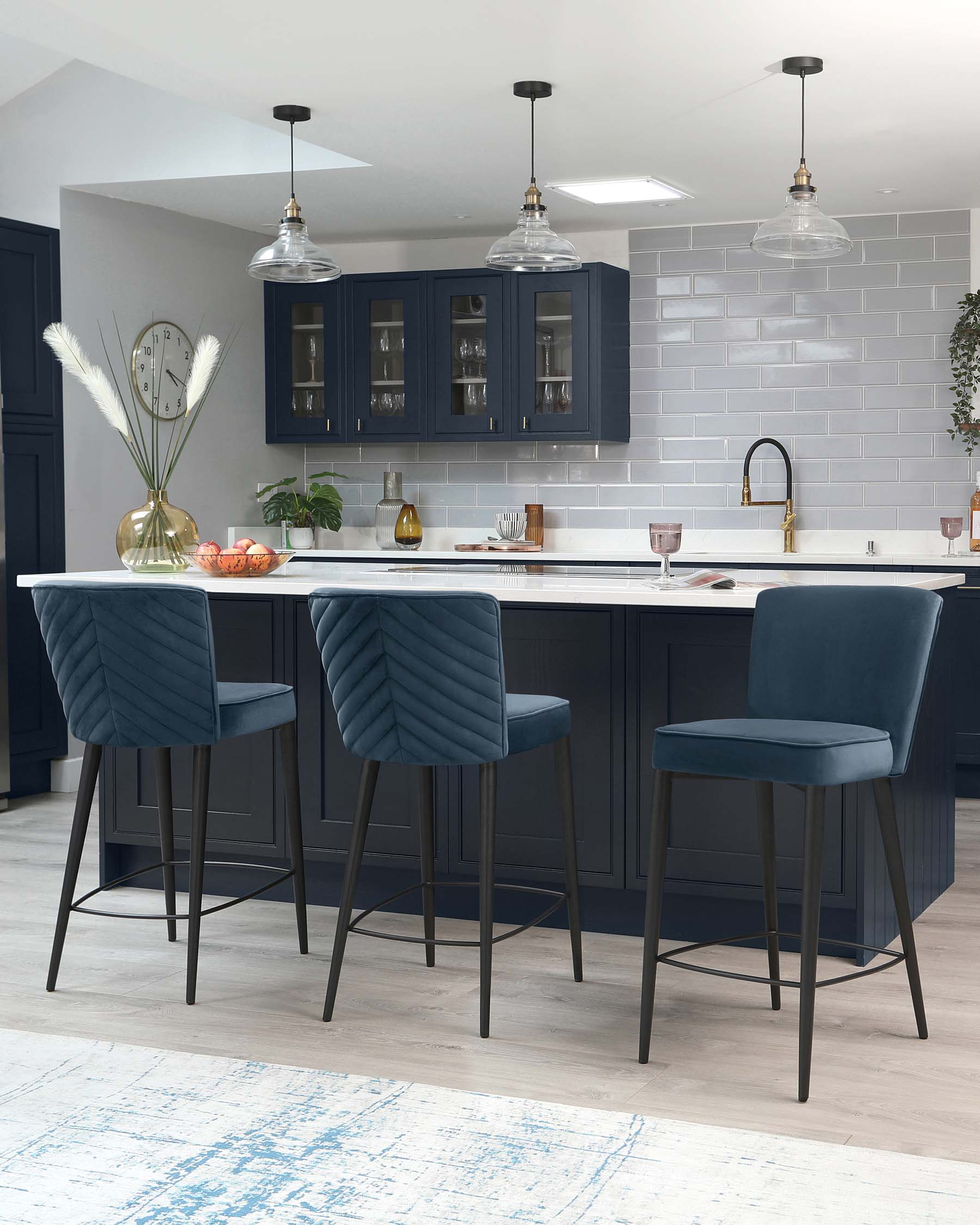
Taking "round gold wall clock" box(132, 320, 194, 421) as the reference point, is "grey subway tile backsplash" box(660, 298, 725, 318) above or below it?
above

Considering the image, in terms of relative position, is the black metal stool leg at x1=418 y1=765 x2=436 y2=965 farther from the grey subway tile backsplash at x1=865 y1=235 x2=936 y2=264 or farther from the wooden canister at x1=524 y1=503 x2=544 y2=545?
the grey subway tile backsplash at x1=865 y1=235 x2=936 y2=264

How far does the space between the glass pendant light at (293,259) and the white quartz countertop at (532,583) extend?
920 millimetres

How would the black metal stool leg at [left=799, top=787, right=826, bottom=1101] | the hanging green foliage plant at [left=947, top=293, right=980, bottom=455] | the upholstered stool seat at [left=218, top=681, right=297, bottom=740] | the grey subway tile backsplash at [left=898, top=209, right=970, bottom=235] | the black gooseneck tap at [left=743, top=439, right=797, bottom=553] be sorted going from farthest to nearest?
the black gooseneck tap at [left=743, top=439, right=797, bottom=553] → the grey subway tile backsplash at [left=898, top=209, right=970, bottom=235] → the hanging green foliage plant at [left=947, top=293, right=980, bottom=455] → the upholstered stool seat at [left=218, top=681, right=297, bottom=740] → the black metal stool leg at [left=799, top=787, right=826, bottom=1101]

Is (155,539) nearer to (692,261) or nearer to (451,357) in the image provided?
(451,357)

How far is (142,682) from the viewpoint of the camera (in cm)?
332

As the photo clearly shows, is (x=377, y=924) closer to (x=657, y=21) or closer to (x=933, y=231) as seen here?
(x=657, y=21)

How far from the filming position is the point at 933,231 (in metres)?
6.26

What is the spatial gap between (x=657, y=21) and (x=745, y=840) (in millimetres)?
2190

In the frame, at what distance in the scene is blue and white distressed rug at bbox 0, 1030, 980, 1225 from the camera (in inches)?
70.9

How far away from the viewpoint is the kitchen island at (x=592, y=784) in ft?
11.9

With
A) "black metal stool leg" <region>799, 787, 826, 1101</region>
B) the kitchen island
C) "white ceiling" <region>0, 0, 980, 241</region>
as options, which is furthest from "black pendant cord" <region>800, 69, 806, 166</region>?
"black metal stool leg" <region>799, 787, 826, 1101</region>

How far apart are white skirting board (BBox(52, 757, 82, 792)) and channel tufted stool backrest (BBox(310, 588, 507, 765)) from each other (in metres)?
3.18

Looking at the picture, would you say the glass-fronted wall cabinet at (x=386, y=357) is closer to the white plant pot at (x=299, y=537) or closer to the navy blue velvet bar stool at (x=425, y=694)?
the white plant pot at (x=299, y=537)

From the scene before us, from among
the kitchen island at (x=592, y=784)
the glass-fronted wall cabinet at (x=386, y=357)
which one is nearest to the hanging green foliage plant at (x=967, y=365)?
the kitchen island at (x=592, y=784)
